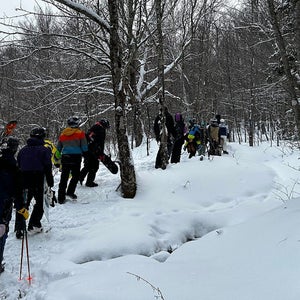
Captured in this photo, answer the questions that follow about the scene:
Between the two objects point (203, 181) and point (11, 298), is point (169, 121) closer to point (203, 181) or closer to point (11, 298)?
point (203, 181)

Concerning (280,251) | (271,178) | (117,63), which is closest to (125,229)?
(280,251)

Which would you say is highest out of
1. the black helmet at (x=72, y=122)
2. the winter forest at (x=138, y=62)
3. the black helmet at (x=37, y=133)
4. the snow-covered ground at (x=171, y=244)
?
the winter forest at (x=138, y=62)

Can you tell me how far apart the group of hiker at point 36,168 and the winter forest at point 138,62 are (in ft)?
3.03

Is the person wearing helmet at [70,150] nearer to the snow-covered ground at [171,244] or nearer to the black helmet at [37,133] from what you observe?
the snow-covered ground at [171,244]

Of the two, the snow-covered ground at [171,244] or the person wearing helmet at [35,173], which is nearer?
the snow-covered ground at [171,244]

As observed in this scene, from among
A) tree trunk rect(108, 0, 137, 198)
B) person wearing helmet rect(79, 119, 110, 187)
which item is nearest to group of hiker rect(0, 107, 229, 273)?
person wearing helmet rect(79, 119, 110, 187)

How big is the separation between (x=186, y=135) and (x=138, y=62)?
25.4 ft

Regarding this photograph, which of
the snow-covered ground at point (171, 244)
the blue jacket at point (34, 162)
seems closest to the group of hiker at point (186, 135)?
the snow-covered ground at point (171, 244)

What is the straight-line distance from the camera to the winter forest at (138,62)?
7.52 m

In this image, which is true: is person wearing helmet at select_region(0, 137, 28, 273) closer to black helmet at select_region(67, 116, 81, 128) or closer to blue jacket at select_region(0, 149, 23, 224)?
blue jacket at select_region(0, 149, 23, 224)

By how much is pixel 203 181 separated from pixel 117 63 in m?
3.46

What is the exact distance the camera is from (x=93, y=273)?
4258mm

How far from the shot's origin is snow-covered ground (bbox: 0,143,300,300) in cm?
347

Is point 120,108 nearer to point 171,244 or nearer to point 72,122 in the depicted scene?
→ point 72,122
